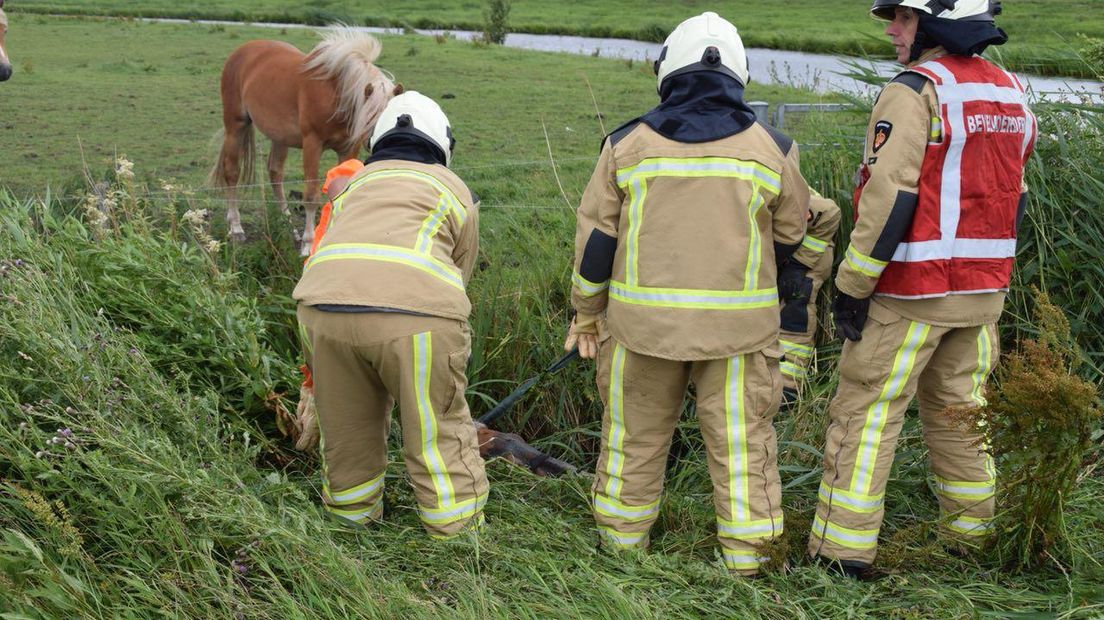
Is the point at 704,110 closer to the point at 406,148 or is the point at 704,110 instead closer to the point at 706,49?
the point at 706,49

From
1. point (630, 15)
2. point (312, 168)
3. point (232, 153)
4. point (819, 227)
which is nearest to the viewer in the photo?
point (819, 227)

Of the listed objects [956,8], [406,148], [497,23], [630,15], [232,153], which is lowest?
[630,15]

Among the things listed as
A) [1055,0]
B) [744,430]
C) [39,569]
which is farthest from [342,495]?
[1055,0]

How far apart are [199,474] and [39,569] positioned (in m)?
0.49

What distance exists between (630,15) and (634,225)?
36.5 metres

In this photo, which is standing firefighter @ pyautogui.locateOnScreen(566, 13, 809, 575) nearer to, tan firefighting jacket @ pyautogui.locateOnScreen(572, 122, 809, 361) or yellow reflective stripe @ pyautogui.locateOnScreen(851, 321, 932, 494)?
tan firefighting jacket @ pyautogui.locateOnScreen(572, 122, 809, 361)

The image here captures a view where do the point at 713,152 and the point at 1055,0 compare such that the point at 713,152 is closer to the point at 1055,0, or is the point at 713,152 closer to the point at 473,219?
the point at 473,219

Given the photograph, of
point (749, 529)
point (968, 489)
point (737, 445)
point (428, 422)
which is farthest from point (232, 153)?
point (968, 489)

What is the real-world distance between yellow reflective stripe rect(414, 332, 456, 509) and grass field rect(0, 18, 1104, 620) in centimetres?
21

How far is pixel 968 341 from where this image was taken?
3387mm

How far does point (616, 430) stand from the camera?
3.50 metres

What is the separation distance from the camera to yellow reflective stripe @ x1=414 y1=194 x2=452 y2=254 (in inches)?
135

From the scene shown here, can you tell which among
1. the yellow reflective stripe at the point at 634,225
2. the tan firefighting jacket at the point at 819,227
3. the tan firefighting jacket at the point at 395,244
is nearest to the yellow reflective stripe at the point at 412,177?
the tan firefighting jacket at the point at 395,244

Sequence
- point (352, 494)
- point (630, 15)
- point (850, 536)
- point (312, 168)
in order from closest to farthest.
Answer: point (850, 536), point (352, 494), point (312, 168), point (630, 15)
